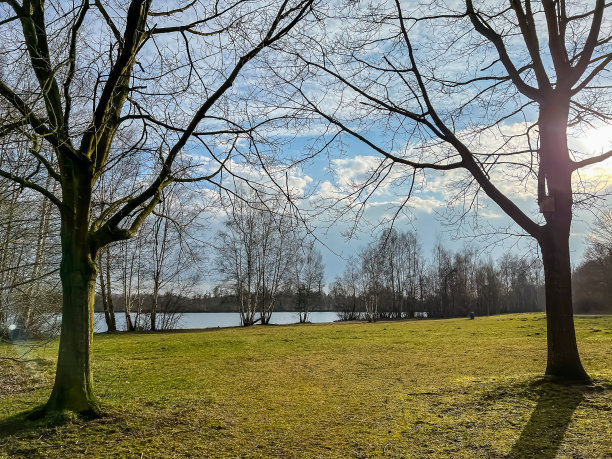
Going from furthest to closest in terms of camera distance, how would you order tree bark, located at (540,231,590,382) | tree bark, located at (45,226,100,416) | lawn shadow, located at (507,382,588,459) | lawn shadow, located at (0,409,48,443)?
1. tree bark, located at (540,231,590,382)
2. tree bark, located at (45,226,100,416)
3. lawn shadow, located at (0,409,48,443)
4. lawn shadow, located at (507,382,588,459)

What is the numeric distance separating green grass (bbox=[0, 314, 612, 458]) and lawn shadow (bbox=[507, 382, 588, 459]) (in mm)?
16

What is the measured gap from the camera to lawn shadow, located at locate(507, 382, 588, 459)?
3326 millimetres

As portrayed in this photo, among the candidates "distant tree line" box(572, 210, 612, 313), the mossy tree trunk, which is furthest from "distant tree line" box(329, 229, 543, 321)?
the mossy tree trunk

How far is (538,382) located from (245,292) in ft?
92.9

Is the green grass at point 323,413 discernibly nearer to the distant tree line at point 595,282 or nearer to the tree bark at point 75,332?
the tree bark at point 75,332

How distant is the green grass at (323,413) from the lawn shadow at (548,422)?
0.05 ft

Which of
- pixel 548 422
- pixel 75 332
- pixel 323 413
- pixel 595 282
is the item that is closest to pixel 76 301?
pixel 75 332

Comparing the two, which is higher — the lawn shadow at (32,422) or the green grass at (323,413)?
the lawn shadow at (32,422)

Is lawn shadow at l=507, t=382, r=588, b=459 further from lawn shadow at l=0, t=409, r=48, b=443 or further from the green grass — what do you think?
lawn shadow at l=0, t=409, r=48, b=443

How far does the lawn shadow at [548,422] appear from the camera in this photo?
333 centimetres

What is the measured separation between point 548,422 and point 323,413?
7.61ft

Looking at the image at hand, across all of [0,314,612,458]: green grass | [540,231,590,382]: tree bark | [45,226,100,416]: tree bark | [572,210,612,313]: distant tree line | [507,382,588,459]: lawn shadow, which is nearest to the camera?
[507,382,588,459]: lawn shadow

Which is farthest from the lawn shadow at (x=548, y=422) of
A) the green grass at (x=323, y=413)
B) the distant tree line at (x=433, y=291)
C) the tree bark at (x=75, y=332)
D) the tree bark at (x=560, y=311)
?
the distant tree line at (x=433, y=291)

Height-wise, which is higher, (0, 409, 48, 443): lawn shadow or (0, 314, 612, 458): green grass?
(0, 409, 48, 443): lawn shadow
